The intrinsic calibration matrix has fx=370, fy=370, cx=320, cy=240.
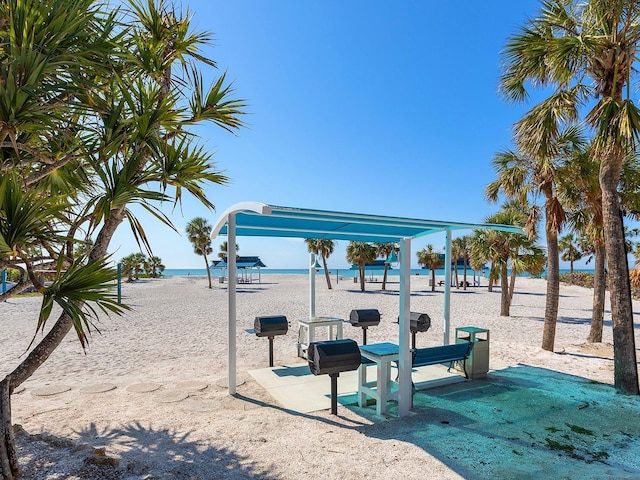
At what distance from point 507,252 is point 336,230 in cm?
1224

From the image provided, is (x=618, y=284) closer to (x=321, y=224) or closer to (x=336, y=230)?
(x=336, y=230)

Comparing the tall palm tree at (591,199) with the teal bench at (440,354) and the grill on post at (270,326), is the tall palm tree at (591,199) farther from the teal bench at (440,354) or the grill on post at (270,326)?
the grill on post at (270,326)

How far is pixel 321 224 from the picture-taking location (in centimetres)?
687

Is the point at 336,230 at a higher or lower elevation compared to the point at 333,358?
higher

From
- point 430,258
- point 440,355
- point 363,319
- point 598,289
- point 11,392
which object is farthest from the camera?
point 430,258

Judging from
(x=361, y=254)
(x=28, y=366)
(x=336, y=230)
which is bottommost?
(x=28, y=366)

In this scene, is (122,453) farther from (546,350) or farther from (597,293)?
(597,293)

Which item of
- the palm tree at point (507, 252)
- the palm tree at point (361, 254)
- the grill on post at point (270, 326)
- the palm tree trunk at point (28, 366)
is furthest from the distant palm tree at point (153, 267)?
the palm tree trunk at point (28, 366)

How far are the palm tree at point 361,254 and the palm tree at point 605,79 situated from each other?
25.1m

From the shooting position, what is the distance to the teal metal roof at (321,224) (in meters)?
5.26

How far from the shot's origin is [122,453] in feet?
13.0

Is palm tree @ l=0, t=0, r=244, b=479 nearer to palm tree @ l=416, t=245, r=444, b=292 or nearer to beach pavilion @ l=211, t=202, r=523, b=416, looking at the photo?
beach pavilion @ l=211, t=202, r=523, b=416

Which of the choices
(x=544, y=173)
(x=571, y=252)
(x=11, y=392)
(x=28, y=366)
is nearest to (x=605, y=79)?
(x=544, y=173)

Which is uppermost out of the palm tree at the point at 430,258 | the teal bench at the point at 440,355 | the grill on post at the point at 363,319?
the palm tree at the point at 430,258
